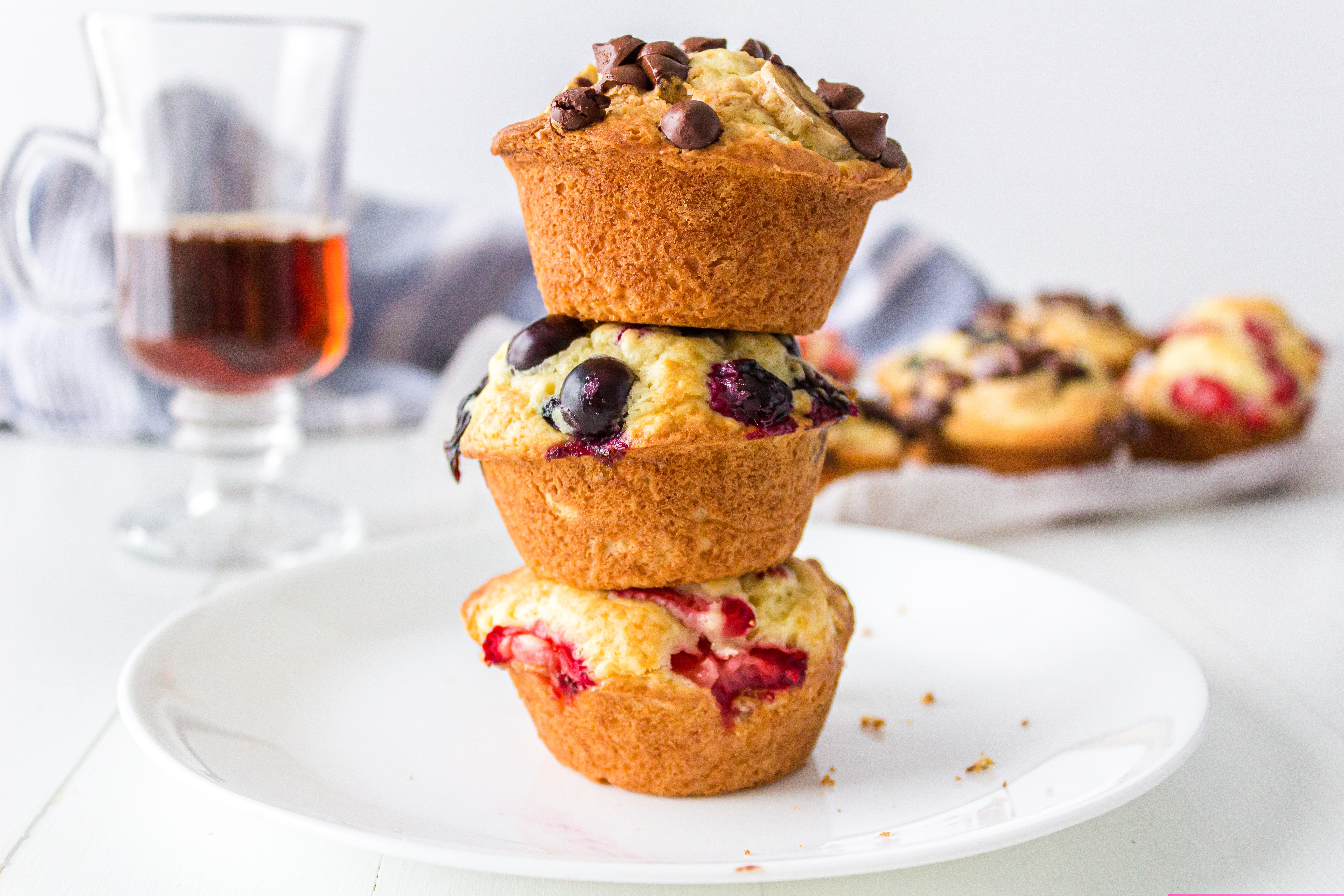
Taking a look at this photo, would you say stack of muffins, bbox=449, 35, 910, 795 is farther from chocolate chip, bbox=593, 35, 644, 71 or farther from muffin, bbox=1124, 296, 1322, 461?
muffin, bbox=1124, 296, 1322, 461

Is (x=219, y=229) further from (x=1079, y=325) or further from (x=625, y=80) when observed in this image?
(x=1079, y=325)

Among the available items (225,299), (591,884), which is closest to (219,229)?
(225,299)

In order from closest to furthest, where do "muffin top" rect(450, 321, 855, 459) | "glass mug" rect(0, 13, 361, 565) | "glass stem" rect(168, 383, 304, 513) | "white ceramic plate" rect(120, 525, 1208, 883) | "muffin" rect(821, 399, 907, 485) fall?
1. "white ceramic plate" rect(120, 525, 1208, 883)
2. "muffin top" rect(450, 321, 855, 459)
3. "glass mug" rect(0, 13, 361, 565)
4. "glass stem" rect(168, 383, 304, 513)
5. "muffin" rect(821, 399, 907, 485)

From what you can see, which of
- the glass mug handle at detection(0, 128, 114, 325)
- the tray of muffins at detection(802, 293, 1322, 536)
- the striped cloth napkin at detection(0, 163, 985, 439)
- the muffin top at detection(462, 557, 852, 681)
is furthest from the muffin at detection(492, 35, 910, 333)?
the striped cloth napkin at detection(0, 163, 985, 439)

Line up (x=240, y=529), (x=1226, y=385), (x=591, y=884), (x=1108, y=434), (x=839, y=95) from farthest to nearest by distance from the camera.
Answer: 1. (x=1226, y=385)
2. (x=1108, y=434)
3. (x=240, y=529)
4. (x=839, y=95)
5. (x=591, y=884)

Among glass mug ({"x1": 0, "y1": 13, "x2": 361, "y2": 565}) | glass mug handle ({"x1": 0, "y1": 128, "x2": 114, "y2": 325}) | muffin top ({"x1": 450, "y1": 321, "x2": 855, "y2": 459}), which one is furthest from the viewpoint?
glass mug handle ({"x1": 0, "y1": 128, "x2": 114, "y2": 325})

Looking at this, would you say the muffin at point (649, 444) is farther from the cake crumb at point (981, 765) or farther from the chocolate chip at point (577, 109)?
the cake crumb at point (981, 765)

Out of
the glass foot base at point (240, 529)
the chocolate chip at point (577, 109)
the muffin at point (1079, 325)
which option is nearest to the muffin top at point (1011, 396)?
the muffin at point (1079, 325)
